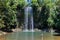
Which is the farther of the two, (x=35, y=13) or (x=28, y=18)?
(x=28, y=18)

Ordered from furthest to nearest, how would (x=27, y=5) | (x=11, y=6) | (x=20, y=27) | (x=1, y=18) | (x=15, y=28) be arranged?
(x=27, y=5) < (x=20, y=27) < (x=15, y=28) < (x=11, y=6) < (x=1, y=18)

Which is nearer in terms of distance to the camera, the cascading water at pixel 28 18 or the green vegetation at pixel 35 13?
the green vegetation at pixel 35 13

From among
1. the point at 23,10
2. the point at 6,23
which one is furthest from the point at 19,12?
the point at 6,23

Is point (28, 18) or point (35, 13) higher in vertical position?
point (35, 13)

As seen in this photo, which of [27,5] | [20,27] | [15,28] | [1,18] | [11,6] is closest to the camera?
[1,18]

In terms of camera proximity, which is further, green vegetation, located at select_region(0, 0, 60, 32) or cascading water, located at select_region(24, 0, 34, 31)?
cascading water, located at select_region(24, 0, 34, 31)

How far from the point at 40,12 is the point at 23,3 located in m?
5.09

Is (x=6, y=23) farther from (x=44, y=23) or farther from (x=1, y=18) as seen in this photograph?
(x=44, y=23)

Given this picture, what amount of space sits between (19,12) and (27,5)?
310cm

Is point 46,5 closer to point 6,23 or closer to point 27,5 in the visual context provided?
point 27,5

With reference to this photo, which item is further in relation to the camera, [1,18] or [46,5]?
[46,5]

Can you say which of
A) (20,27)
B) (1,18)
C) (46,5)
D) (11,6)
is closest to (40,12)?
(46,5)

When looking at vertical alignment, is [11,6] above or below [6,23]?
above

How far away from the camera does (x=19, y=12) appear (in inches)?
2085
